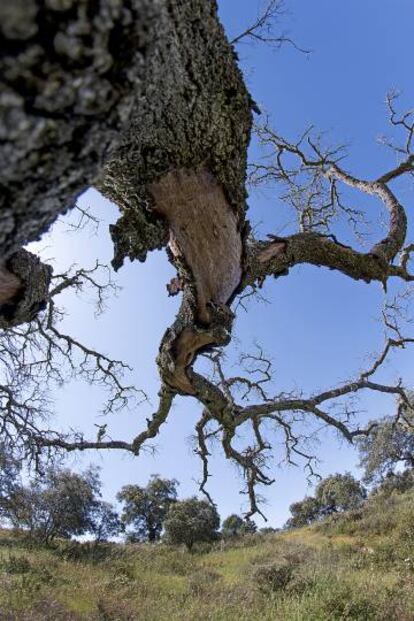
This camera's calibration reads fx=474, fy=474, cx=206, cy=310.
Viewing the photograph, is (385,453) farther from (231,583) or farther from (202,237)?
(202,237)

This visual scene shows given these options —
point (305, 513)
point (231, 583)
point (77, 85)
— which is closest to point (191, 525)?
point (231, 583)

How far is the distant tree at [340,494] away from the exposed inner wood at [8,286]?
105 feet

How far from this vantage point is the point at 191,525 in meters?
23.4

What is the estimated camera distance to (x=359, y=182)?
24.0 feet

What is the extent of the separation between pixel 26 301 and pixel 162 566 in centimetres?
1420

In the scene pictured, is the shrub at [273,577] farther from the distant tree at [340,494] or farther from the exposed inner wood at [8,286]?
the distant tree at [340,494]

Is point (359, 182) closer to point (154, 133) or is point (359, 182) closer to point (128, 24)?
point (154, 133)

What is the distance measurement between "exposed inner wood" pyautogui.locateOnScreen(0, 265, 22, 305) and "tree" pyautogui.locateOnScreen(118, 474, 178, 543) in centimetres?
3068

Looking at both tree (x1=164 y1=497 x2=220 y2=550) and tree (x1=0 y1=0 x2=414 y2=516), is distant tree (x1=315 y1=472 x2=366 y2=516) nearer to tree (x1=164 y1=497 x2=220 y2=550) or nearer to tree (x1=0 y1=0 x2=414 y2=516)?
tree (x1=164 y1=497 x2=220 y2=550)

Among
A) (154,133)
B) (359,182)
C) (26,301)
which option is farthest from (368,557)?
(154,133)

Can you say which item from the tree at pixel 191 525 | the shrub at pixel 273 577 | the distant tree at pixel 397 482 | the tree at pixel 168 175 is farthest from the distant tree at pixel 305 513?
the tree at pixel 168 175

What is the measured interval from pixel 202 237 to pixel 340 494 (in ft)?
110

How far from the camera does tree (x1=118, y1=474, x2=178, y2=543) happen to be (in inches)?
1249

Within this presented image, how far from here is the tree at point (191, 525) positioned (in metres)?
23.2
